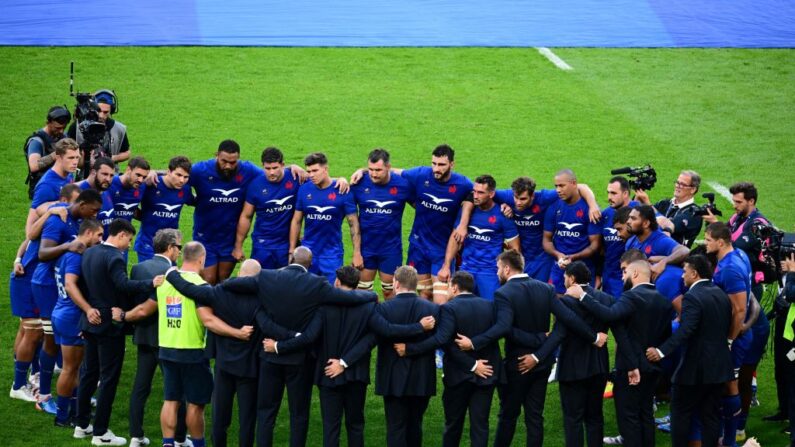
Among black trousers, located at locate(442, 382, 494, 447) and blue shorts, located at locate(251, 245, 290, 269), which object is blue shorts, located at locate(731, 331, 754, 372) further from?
blue shorts, located at locate(251, 245, 290, 269)

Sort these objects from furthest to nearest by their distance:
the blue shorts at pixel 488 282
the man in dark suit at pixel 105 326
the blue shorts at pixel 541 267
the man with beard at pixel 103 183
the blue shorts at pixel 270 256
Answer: the blue shorts at pixel 270 256 < the blue shorts at pixel 541 267 < the blue shorts at pixel 488 282 < the man with beard at pixel 103 183 < the man in dark suit at pixel 105 326

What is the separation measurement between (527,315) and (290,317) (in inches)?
77.5

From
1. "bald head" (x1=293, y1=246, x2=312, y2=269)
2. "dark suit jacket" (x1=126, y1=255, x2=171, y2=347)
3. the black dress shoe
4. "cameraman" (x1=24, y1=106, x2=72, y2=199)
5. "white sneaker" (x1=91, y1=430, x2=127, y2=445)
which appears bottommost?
"white sneaker" (x1=91, y1=430, x2=127, y2=445)

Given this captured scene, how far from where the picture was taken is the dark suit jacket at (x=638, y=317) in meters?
9.56

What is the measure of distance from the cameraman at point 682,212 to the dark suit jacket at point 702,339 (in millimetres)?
1915

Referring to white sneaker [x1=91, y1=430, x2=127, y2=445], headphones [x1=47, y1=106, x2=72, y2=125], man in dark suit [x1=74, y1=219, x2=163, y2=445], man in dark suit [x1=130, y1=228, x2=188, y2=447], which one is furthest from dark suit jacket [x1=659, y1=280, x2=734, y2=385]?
headphones [x1=47, y1=106, x2=72, y2=125]

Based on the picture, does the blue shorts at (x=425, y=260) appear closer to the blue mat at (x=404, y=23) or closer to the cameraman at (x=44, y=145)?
the cameraman at (x=44, y=145)

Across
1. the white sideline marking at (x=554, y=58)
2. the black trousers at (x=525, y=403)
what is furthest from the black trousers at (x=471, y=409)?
the white sideline marking at (x=554, y=58)

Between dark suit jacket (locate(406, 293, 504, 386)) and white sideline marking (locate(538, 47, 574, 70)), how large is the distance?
15212 millimetres

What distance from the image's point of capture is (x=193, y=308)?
384 inches

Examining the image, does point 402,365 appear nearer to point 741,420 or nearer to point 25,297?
point 741,420

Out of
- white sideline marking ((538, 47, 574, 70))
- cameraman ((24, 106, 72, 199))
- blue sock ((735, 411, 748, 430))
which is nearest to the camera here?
blue sock ((735, 411, 748, 430))

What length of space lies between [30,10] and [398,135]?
33.9ft

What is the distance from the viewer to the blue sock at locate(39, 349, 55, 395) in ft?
Result: 36.1
